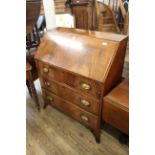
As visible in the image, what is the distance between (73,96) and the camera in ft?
4.65

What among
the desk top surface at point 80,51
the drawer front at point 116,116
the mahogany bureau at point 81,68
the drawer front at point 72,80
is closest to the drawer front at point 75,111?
the mahogany bureau at point 81,68

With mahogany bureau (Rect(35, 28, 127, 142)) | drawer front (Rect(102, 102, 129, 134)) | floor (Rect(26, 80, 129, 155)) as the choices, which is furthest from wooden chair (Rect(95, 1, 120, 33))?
drawer front (Rect(102, 102, 129, 134))

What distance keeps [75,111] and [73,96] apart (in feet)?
0.61

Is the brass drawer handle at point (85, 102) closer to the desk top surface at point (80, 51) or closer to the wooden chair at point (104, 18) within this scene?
the desk top surface at point (80, 51)

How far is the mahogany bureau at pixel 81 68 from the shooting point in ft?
3.79

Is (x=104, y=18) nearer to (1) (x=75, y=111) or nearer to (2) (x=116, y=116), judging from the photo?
(1) (x=75, y=111)

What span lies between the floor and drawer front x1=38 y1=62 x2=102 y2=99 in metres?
0.57

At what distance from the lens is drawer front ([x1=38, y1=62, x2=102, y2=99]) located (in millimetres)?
1190

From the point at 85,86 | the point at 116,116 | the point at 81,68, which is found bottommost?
the point at 116,116

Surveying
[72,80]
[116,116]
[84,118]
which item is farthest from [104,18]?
[116,116]

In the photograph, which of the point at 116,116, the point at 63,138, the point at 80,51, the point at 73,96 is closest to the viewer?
the point at 116,116
